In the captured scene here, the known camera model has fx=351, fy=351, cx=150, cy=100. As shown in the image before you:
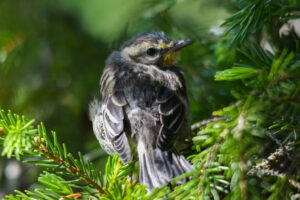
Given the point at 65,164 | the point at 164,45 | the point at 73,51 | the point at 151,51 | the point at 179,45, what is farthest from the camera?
the point at 73,51

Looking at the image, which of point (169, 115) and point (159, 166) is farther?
point (169, 115)

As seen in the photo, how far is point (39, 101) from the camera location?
5105mm

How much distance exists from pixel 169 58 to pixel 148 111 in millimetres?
1063

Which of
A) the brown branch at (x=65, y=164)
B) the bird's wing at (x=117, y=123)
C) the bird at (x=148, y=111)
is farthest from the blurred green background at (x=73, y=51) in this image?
the brown branch at (x=65, y=164)

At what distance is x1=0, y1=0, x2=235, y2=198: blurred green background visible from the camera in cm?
429

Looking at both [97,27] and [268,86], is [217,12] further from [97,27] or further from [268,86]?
[268,86]

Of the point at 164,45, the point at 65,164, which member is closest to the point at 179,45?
the point at 164,45

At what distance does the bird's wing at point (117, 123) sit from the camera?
2830 millimetres

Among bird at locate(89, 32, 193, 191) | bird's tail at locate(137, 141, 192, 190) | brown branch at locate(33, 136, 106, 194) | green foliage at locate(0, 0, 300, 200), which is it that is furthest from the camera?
bird at locate(89, 32, 193, 191)

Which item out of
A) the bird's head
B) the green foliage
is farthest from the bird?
the green foliage

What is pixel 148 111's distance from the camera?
123 inches

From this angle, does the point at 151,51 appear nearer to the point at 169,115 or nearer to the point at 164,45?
the point at 164,45

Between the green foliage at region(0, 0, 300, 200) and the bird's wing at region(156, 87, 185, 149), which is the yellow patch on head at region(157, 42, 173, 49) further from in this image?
the green foliage at region(0, 0, 300, 200)

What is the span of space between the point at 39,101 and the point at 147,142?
2757 mm
